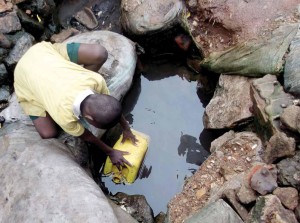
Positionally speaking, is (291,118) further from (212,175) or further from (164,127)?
(164,127)

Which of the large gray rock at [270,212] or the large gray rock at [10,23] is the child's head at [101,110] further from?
the large gray rock at [10,23]

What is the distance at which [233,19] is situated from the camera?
12.0ft

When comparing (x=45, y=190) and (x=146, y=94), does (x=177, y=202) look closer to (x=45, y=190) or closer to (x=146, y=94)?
(x=45, y=190)

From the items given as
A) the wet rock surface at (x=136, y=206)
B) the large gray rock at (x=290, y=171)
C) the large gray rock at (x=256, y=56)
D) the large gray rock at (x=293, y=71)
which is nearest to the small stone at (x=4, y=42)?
the wet rock surface at (x=136, y=206)

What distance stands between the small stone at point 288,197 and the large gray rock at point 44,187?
0.98 meters

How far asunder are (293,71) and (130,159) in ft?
4.15

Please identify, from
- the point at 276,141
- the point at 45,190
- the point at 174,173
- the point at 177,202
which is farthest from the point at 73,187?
the point at 276,141

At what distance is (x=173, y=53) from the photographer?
403 cm

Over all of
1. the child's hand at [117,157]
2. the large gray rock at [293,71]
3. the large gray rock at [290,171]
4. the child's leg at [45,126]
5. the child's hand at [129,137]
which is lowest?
the child's hand at [117,157]

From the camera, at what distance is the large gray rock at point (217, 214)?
103 inches

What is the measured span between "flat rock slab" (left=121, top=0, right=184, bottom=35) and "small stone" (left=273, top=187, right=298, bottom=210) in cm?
180

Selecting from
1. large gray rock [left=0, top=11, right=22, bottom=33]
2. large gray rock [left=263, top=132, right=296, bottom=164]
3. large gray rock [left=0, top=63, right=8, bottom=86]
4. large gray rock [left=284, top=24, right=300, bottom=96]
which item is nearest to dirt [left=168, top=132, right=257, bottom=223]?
large gray rock [left=263, top=132, right=296, bottom=164]

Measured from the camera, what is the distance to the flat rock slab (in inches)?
148

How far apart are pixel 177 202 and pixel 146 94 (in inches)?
45.8
